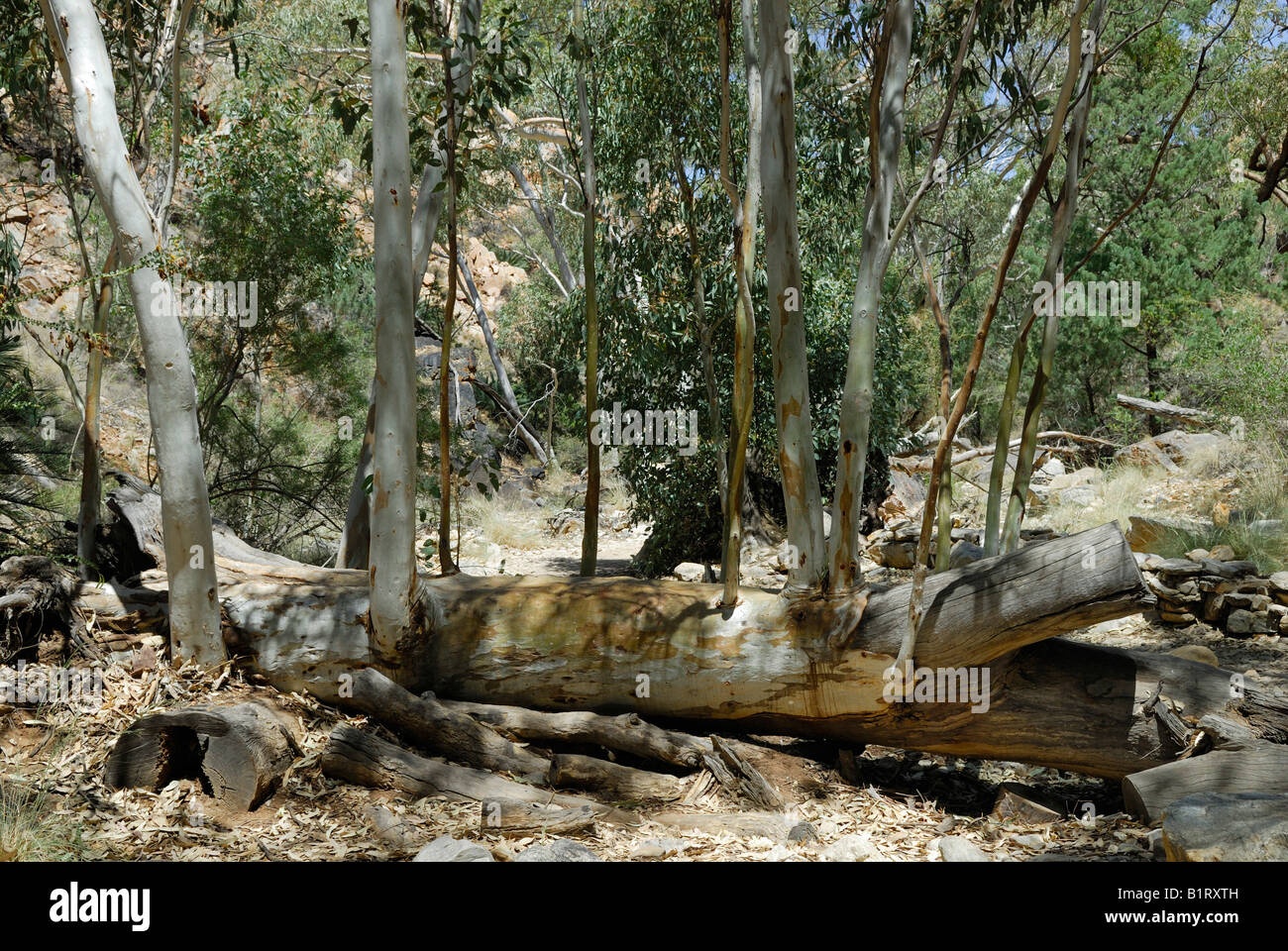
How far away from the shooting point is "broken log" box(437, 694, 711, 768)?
4.39 metres

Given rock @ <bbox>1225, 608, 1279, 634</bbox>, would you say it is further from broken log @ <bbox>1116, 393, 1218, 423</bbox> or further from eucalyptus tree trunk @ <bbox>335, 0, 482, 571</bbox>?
eucalyptus tree trunk @ <bbox>335, 0, 482, 571</bbox>

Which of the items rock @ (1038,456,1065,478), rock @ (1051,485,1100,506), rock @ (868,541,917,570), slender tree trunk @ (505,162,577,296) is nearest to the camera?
rock @ (868,541,917,570)

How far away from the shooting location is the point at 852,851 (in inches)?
144

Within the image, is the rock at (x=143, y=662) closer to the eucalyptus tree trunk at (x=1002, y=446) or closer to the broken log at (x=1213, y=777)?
the eucalyptus tree trunk at (x=1002, y=446)

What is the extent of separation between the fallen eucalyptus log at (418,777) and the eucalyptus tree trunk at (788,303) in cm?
154

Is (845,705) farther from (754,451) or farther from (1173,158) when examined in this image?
(1173,158)

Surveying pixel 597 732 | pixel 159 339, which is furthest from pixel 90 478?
pixel 597 732

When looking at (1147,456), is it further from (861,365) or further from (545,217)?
(545,217)

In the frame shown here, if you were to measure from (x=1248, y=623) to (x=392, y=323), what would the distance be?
6484mm

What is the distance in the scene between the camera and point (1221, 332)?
12.2 metres

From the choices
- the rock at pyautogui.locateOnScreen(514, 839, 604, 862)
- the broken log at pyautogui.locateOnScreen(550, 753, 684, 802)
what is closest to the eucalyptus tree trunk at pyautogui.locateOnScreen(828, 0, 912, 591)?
the broken log at pyautogui.locateOnScreen(550, 753, 684, 802)

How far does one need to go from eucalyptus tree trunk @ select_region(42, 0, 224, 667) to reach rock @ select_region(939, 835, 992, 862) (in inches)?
137
